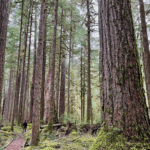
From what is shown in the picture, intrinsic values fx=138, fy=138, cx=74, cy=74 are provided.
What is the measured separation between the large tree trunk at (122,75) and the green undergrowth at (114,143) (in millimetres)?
111

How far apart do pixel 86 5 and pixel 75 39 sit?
4.23m

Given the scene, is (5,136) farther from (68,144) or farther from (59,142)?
(68,144)

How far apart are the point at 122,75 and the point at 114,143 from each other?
1.27 metres

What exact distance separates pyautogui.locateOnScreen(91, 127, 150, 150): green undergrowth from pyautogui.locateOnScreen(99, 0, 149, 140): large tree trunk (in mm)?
111

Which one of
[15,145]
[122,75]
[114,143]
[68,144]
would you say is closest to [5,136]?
[15,145]

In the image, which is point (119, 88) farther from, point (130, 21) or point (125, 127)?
point (130, 21)

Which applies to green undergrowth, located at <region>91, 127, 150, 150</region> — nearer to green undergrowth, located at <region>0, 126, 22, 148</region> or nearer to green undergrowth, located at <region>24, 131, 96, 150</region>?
green undergrowth, located at <region>24, 131, 96, 150</region>

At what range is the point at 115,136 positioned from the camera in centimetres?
256

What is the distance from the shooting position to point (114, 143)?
2490mm

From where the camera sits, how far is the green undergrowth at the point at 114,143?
7.75ft

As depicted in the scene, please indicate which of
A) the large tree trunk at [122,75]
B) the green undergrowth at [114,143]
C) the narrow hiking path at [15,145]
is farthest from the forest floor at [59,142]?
the large tree trunk at [122,75]

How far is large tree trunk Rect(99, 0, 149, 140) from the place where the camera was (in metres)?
2.54

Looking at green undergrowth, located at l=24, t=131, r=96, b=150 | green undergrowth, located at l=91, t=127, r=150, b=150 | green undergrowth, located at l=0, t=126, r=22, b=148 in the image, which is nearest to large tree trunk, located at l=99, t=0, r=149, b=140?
green undergrowth, located at l=91, t=127, r=150, b=150

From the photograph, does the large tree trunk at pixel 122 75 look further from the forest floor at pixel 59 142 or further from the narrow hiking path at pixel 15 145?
the narrow hiking path at pixel 15 145
